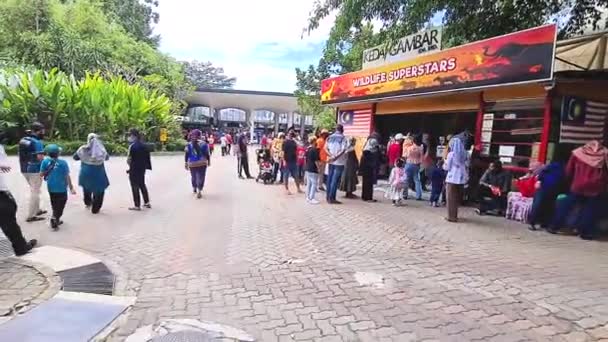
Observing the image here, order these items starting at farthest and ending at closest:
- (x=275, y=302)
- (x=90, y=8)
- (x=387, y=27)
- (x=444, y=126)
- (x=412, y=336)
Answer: (x=90, y=8) < (x=444, y=126) < (x=387, y=27) < (x=275, y=302) < (x=412, y=336)

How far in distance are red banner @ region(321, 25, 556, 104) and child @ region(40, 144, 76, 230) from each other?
25.3ft

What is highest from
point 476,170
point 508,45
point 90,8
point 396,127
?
point 90,8

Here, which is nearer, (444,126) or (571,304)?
(571,304)

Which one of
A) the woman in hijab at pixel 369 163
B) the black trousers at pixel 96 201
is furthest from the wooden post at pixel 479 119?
the black trousers at pixel 96 201

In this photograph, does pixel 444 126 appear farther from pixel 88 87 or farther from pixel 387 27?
pixel 88 87

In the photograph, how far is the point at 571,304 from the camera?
14.2 ft

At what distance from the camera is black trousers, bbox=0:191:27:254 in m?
5.39

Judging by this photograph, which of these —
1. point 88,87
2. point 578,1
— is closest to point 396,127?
point 578,1

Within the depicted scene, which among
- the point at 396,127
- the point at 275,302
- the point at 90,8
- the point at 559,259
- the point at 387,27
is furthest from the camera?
the point at 90,8

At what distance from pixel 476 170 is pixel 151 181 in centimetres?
911

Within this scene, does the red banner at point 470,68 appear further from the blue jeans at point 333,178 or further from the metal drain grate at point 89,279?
the metal drain grate at point 89,279

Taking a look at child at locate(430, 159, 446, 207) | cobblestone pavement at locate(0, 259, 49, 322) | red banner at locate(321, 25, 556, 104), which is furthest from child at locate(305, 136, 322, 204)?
cobblestone pavement at locate(0, 259, 49, 322)

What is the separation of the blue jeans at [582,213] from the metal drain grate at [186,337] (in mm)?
6324

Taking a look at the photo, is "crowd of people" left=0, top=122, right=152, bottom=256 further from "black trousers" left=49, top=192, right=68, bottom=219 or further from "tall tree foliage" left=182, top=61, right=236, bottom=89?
"tall tree foliage" left=182, top=61, right=236, bottom=89
